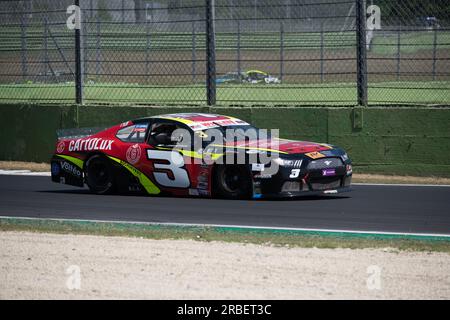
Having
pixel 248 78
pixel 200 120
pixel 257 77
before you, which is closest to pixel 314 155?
pixel 200 120

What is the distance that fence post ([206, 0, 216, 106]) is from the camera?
16.7m

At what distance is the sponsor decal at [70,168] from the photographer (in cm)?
1363

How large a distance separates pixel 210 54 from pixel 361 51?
2824 millimetres

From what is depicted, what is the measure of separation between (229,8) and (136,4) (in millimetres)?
2182

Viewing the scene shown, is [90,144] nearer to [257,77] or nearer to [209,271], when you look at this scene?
[209,271]

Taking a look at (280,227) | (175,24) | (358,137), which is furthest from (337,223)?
(175,24)

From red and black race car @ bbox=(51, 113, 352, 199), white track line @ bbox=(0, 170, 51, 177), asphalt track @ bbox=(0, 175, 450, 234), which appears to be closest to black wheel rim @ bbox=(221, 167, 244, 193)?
red and black race car @ bbox=(51, 113, 352, 199)

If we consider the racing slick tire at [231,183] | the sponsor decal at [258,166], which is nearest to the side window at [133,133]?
the racing slick tire at [231,183]

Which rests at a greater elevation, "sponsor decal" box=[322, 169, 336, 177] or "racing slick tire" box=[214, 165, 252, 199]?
"sponsor decal" box=[322, 169, 336, 177]

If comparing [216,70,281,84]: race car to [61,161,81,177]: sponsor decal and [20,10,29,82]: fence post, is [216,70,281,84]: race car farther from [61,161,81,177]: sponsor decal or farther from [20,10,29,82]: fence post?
[61,161,81,177]: sponsor decal

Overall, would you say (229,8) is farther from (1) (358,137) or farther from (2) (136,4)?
(1) (358,137)

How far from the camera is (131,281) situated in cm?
758

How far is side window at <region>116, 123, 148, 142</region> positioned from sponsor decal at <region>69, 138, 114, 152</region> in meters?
0.19

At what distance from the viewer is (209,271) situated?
7.91 meters
